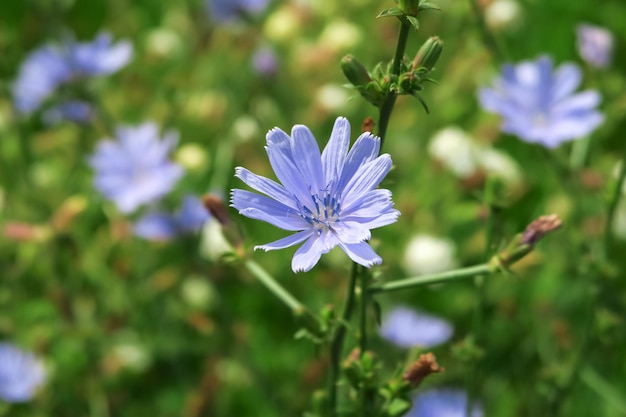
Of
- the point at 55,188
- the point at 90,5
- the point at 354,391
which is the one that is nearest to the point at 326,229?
the point at 354,391

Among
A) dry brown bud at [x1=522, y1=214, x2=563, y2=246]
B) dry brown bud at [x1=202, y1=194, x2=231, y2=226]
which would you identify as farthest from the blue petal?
dry brown bud at [x1=522, y1=214, x2=563, y2=246]

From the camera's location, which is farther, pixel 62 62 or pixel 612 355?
pixel 62 62

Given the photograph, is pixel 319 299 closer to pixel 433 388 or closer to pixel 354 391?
pixel 433 388

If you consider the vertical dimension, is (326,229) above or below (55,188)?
below

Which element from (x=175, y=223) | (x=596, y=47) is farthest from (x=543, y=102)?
(x=175, y=223)

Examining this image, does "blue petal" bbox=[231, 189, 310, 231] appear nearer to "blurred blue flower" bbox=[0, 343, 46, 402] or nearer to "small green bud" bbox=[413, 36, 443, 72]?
"small green bud" bbox=[413, 36, 443, 72]

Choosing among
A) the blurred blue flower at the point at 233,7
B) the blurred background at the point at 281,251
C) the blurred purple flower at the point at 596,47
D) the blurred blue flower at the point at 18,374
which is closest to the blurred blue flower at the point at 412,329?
the blurred background at the point at 281,251
